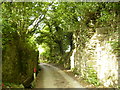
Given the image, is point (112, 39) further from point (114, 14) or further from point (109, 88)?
point (109, 88)

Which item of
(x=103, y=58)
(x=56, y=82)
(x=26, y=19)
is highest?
(x=26, y=19)

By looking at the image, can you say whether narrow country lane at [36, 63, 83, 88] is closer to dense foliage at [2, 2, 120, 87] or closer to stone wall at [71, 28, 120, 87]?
dense foliage at [2, 2, 120, 87]

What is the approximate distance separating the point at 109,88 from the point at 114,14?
4.01 metres

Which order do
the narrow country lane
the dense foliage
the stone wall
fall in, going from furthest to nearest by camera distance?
1. the narrow country lane
2. the stone wall
3. the dense foliage

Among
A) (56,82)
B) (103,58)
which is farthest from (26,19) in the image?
(103,58)

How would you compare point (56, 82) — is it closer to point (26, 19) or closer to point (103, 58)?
point (103, 58)

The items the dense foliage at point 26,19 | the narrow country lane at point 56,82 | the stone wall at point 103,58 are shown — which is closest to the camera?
the dense foliage at point 26,19

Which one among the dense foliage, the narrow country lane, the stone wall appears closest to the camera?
the dense foliage

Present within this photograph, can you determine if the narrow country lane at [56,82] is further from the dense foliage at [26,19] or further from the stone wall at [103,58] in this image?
the stone wall at [103,58]

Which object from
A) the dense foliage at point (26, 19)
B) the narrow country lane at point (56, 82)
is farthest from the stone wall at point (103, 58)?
the narrow country lane at point (56, 82)

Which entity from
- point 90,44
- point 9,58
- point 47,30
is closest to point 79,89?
point 90,44

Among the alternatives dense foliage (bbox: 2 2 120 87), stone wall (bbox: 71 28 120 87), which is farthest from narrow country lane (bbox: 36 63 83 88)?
stone wall (bbox: 71 28 120 87)

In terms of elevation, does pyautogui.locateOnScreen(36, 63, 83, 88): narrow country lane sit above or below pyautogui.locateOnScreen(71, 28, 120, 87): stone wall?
below

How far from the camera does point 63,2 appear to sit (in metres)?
11.3
